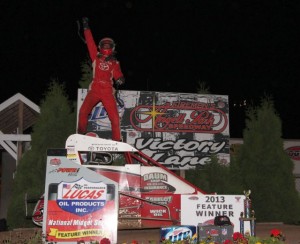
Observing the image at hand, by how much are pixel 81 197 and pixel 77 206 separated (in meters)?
0.17

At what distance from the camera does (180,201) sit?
8492mm

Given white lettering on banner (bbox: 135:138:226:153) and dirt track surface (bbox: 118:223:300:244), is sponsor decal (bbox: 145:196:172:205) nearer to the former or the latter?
dirt track surface (bbox: 118:223:300:244)

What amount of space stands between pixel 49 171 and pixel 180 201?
2819mm

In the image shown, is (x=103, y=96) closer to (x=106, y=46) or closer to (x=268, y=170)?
(x=106, y=46)

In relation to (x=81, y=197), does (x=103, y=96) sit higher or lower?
higher

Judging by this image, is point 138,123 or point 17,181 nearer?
point 17,181

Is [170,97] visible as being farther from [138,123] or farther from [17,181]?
[17,181]

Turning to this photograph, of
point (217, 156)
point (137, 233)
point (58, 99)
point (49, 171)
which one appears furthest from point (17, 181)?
point (217, 156)

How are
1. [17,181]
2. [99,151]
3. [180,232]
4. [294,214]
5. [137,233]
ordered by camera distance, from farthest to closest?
[294,214] → [17,181] → [137,233] → [99,151] → [180,232]

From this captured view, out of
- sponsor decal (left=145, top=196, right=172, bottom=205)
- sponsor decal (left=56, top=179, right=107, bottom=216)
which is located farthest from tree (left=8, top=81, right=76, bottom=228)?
sponsor decal (left=56, top=179, right=107, bottom=216)

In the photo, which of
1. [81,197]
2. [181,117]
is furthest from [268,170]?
[81,197]

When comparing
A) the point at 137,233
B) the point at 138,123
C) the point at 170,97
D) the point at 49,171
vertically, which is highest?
the point at 170,97

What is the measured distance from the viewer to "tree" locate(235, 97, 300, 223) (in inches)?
517

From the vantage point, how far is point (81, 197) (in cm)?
718
